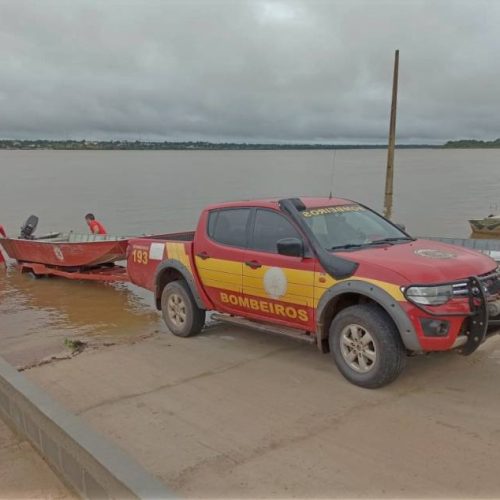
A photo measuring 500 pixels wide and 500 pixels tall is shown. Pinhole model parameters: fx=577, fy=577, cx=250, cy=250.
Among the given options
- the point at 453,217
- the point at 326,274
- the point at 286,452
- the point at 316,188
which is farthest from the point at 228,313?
the point at 316,188

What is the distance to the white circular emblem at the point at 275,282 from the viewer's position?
5836 mm

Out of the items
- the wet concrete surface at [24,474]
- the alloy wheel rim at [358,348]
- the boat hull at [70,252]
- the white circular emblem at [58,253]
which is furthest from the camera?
the white circular emblem at [58,253]

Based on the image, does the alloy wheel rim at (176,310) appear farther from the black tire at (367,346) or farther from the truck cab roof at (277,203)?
the black tire at (367,346)

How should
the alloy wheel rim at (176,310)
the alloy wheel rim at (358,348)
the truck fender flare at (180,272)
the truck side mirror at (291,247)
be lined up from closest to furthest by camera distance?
1. the alloy wheel rim at (358,348)
2. the truck side mirror at (291,247)
3. the truck fender flare at (180,272)
4. the alloy wheel rim at (176,310)

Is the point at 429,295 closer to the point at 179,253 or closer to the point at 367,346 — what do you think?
the point at 367,346

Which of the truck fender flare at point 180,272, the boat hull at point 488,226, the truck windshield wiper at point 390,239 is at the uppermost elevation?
the boat hull at point 488,226

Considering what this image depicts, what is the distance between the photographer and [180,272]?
721cm

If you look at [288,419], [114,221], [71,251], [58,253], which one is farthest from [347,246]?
[114,221]

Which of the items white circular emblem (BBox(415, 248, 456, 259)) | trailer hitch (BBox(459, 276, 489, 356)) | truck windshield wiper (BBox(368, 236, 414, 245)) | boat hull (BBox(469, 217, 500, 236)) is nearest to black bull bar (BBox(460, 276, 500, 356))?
trailer hitch (BBox(459, 276, 489, 356))

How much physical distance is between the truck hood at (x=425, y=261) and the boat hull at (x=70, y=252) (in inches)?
325

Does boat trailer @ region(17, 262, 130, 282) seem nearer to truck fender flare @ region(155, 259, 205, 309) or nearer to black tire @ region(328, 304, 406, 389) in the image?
truck fender flare @ region(155, 259, 205, 309)

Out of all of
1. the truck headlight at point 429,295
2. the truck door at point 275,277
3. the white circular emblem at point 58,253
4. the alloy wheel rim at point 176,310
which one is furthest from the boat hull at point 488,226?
the truck headlight at point 429,295

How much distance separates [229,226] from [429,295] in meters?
2.67

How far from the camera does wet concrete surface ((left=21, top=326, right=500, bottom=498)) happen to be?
375 cm
